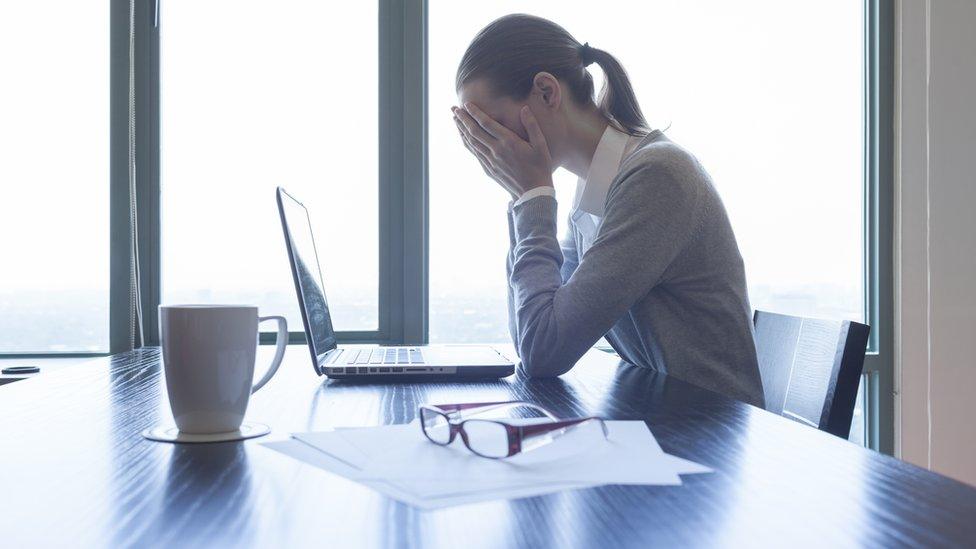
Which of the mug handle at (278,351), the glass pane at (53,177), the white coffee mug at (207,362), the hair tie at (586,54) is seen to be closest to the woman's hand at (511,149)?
the hair tie at (586,54)

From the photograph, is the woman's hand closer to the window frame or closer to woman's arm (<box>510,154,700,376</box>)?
woman's arm (<box>510,154,700,376</box>)

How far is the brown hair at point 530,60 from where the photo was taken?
1.29 metres

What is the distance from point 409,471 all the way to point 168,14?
201 cm

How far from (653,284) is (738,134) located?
4.58 feet

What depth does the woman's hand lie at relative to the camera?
1285mm

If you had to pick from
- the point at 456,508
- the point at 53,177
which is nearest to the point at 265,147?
the point at 53,177

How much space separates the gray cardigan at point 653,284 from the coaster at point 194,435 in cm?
47

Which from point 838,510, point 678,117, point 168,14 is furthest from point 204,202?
point 838,510

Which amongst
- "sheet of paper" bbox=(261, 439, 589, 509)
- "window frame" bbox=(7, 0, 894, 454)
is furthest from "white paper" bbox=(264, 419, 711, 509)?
"window frame" bbox=(7, 0, 894, 454)

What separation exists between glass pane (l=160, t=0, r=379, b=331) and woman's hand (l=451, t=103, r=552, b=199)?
833 millimetres

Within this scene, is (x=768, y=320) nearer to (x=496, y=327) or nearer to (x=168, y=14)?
(x=496, y=327)

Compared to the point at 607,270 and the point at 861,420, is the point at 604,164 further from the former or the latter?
the point at 861,420

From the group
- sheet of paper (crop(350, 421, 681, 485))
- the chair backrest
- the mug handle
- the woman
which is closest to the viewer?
sheet of paper (crop(350, 421, 681, 485))

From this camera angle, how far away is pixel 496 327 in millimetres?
2180
